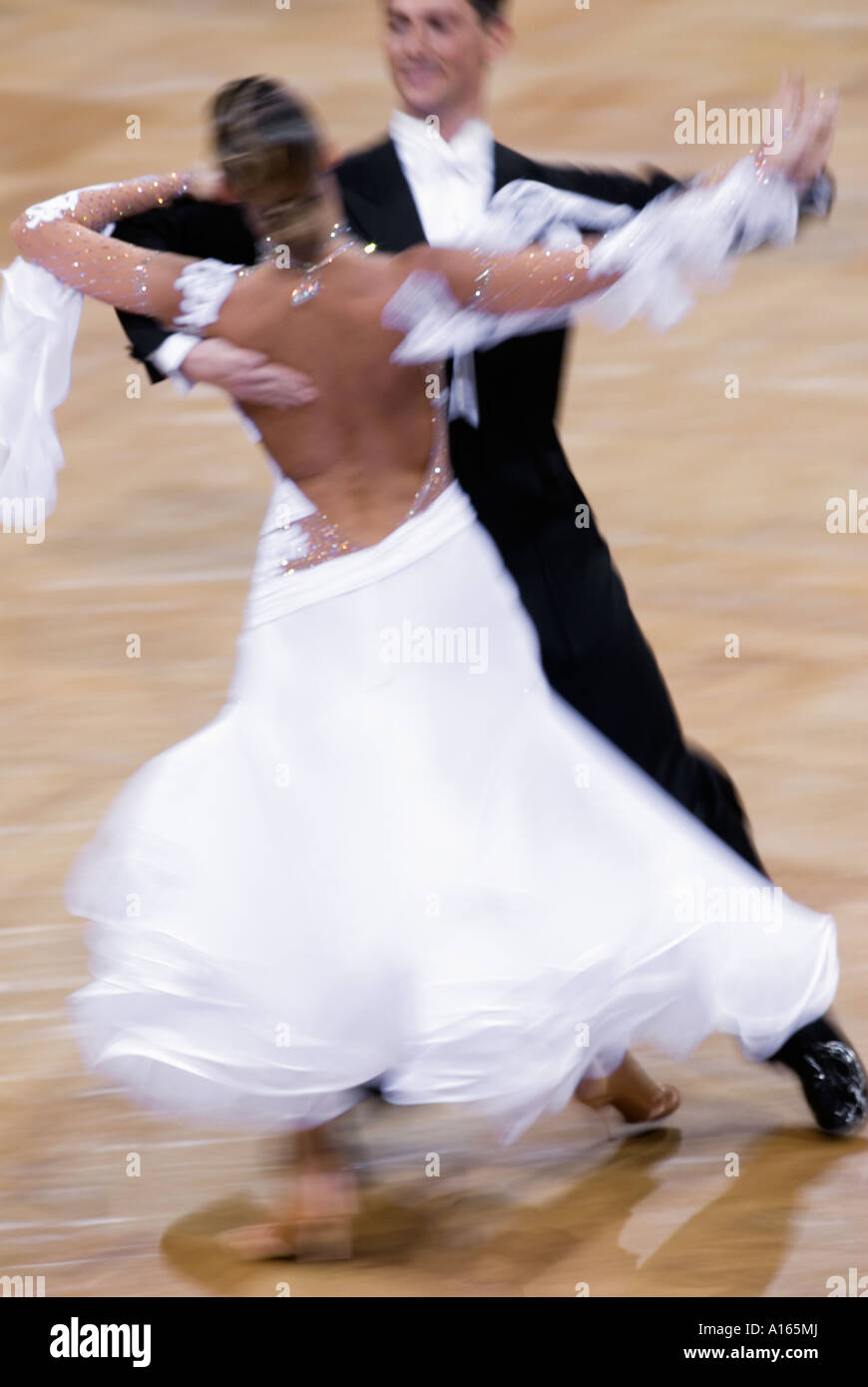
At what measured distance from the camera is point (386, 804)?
8.78 feet

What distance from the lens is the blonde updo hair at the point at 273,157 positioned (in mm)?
2477

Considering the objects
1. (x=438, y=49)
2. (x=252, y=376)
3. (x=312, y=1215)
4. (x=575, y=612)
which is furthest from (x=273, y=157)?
(x=312, y=1215)

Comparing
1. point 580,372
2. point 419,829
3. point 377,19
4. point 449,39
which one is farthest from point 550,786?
point 377,19

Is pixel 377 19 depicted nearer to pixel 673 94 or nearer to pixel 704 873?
pixel 673 94

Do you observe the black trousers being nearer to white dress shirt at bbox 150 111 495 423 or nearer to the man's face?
white dress shirt at bbox 150 111 495 423

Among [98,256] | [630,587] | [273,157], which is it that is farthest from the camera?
[630,587]

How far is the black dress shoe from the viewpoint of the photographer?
10.2ft

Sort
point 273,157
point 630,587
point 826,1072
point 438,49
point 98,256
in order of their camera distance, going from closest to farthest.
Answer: point 273,157 < point 98,256 < point 438,49 < point 826,1072 < point 630,587

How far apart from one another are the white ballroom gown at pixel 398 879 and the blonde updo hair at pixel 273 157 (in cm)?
17

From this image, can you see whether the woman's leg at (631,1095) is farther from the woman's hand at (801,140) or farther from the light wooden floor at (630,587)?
the woman's hand at (801,140)

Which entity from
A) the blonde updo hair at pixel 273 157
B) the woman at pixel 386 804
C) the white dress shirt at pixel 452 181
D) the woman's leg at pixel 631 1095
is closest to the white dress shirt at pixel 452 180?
the white dress shirt at pixel 452 181

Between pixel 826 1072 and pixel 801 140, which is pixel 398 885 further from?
pixel 801 140

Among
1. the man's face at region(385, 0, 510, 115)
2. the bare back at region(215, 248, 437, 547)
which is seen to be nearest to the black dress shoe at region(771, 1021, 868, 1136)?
the bare back at region(215, 248, 437, 547)

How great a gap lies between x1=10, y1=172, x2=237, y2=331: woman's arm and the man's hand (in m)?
0.06
